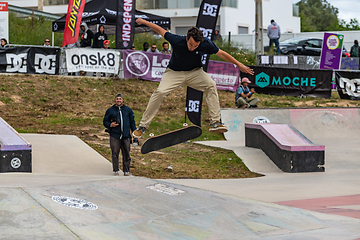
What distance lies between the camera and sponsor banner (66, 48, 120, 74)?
17.7 metres

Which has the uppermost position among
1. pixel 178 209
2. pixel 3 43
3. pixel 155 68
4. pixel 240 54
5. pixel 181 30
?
pixel 181 30

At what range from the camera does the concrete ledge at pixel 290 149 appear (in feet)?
31.8

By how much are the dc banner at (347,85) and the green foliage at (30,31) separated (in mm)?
15651

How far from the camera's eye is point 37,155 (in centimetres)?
969

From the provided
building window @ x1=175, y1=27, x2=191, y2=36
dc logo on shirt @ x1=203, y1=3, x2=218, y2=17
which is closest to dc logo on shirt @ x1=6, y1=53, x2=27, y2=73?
dc logo on shirt @ x1=203, y1=3, x2=218, y2=17

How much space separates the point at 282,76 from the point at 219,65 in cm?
309

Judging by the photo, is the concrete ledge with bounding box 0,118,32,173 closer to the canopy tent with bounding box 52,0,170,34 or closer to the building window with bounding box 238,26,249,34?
the canopy tent with bounding box 52,0,170,34

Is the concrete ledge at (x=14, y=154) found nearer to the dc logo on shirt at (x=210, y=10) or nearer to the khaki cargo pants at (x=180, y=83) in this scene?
the khaki cargo pants at (x=180, y=83)

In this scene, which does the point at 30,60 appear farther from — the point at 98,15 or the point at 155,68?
the point at 155,68

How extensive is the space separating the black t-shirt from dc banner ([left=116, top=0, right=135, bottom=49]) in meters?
10.8

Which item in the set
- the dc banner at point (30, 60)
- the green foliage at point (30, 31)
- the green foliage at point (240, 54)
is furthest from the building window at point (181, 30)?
the dc banner at point (30, 60)

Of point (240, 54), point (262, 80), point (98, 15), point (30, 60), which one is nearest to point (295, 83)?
point (262, 80)

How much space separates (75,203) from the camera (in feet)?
15.5

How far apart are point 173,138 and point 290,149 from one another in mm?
2919
